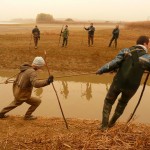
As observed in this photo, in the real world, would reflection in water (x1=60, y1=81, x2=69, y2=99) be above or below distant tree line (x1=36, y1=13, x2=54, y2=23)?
above

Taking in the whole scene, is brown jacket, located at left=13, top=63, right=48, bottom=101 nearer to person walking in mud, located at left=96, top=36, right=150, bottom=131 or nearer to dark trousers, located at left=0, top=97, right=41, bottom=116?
dark trousers, located at left=0, top=97, right=41, bottom=116

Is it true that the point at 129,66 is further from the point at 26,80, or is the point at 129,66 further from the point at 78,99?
the point at 78,99

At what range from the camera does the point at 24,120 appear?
26.9ft

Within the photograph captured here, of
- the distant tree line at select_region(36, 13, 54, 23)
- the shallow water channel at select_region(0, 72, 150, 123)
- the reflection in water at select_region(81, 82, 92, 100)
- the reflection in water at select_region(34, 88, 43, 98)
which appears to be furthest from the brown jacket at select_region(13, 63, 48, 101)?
the distant tree line at select_region(36, 13, 54, 23)

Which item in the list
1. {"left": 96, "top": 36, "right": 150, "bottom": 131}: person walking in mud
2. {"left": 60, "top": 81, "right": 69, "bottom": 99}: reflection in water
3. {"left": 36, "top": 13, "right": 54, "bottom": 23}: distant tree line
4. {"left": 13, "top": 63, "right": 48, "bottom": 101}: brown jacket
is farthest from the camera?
{"left": 36, "top": 13, "right": 54, "bottom": 23}: distant tree line

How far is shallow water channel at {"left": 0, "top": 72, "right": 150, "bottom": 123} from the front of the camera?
1134 centimetres

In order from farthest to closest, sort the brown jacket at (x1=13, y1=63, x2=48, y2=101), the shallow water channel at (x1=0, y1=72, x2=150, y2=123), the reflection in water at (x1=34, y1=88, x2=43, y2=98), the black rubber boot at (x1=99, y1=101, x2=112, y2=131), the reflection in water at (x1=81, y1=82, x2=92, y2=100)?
the reflection in water at (x1=81, y1=82, x2=92, y2=100) < the reflection in water at (x1=34, y1=88, x2=43, y2=98) < the shallow water channel at (x1=0, y1=72, x2=150, y2=123) < the brown jacket at (x1=13, y1=63, x2=48, y2=101) < the black rubber boot at (x1=99, y1=101, x2=112, y2=131)

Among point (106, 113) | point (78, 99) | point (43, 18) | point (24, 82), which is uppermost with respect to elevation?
point (24, 82)

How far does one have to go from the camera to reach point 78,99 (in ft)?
43.4

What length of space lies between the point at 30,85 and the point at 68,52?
14.5 metres

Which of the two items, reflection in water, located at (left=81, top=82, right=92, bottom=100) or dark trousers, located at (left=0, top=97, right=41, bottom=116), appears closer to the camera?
dark trousers, located at (left=0, top=97, right=41, bottom=116)

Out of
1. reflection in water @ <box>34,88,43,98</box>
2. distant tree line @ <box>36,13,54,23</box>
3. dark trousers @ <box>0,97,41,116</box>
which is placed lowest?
distant tree line @ <box>36,13,54,23</box>

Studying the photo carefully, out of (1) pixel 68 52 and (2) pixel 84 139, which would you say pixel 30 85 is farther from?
(1) pixel 68 52

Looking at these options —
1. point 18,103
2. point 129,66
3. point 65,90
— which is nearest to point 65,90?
point 65,90
